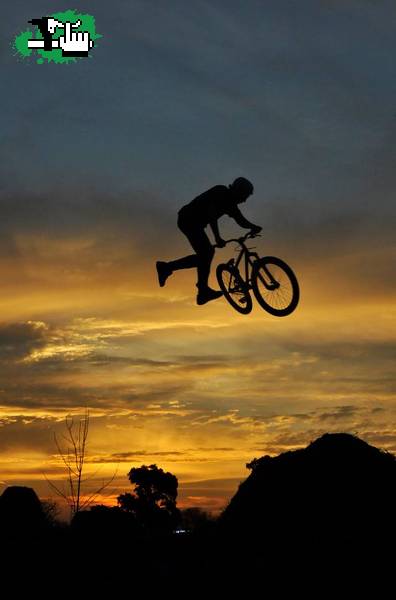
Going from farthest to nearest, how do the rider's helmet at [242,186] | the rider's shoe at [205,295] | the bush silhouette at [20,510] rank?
the bush silhouette at [20,510] < the rider's shoe at [205,295] < the rider's helmet at [242,186]

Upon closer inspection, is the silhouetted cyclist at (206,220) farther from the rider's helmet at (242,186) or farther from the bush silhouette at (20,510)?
the bush silhouette at (20,510)

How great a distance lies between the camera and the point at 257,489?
2144cm

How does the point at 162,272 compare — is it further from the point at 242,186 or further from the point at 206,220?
the point at 242,186

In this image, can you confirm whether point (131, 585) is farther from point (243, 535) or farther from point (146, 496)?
point (146, 496)

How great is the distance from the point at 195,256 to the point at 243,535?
664 cm

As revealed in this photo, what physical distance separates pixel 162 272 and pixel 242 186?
351 cm

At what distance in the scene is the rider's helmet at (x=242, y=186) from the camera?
62.7ft

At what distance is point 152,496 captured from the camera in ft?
157

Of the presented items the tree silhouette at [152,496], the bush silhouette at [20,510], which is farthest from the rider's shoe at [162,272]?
the tree silhouette at [152,496]

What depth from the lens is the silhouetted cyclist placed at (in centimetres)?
1931

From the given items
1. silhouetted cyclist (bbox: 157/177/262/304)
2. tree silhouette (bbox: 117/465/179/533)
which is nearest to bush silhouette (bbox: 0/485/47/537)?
silhouetted cyclist (bbox: 157/177/262/304)

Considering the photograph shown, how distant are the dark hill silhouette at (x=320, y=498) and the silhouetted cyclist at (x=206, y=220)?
4.72 m

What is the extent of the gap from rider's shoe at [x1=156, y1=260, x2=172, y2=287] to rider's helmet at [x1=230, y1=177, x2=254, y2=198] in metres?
3.16

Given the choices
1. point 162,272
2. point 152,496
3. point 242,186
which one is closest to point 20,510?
point 162,272
